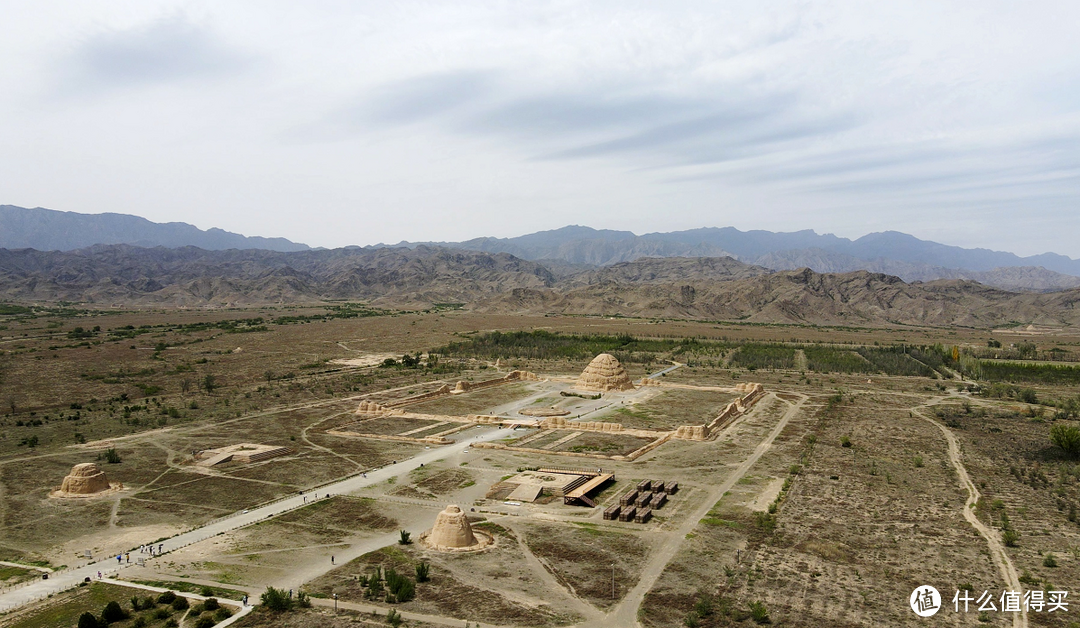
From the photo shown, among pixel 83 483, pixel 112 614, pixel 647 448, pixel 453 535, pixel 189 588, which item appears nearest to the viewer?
pixel 112 614

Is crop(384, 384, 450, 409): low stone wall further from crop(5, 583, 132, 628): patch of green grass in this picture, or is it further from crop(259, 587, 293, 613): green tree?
crop(259, 587, 293, 613): green tree

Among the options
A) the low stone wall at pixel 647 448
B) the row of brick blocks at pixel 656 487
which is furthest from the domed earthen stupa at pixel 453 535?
the low stone wall at pixel 647 448

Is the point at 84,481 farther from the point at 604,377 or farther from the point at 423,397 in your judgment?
the point at 604,377

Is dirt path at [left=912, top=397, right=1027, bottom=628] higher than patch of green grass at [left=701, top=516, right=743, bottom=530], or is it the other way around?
patch of green grass at [left=701, top=516, right=743, bottom=530]

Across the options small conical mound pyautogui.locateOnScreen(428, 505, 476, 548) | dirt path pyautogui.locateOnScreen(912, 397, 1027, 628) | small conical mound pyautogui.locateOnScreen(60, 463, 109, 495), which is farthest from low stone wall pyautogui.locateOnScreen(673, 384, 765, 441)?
small conical mound pyautogui.locateOnScreen(60, 463, 109, 495)

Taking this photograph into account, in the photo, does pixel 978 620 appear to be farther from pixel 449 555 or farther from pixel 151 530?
pixel 151 530

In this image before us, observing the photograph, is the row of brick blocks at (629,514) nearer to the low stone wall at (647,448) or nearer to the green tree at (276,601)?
the low stone wall at (647,448)

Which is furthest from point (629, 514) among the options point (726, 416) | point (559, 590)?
point (726, 416)
